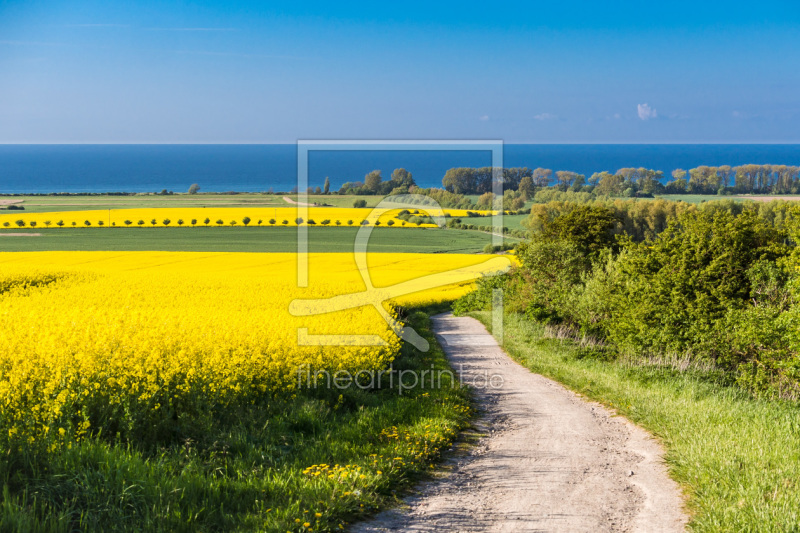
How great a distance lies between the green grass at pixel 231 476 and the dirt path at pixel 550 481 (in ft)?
1.39

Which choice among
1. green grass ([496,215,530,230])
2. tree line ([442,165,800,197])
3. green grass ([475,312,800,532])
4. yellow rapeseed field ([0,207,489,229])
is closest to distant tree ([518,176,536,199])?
tree line ([442,165,800,197])

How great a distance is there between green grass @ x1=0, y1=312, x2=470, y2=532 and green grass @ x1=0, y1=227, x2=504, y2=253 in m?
44.3

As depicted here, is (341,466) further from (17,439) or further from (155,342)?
(155,342)

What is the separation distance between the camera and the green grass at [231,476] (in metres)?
5.16

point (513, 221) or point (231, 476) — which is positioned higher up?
point (513, 221)

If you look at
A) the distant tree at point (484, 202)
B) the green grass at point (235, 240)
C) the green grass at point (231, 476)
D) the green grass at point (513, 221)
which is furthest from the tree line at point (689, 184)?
the green grass at point (231, 476)

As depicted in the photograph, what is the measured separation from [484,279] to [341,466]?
3087cm

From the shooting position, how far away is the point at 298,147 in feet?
51.6

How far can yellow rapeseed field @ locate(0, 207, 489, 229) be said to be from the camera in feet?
223

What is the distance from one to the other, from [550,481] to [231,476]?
359 centimetres

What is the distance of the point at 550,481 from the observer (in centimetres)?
673

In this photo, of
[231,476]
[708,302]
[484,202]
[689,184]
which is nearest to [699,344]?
[708,302]

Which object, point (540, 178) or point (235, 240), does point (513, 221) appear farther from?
point (235, 240)

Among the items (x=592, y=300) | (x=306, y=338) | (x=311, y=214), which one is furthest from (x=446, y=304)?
(x=311, y=214)
